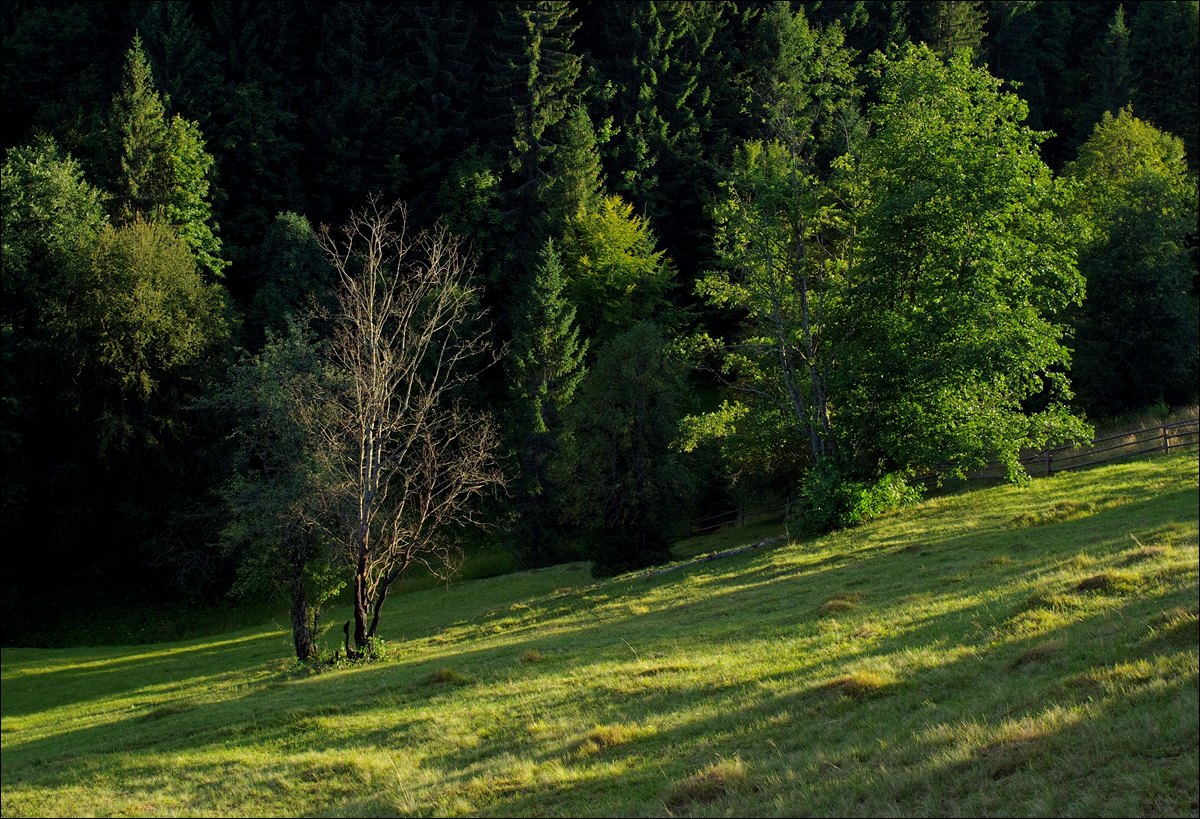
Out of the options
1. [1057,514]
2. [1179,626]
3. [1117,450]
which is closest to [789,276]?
[1117,450]

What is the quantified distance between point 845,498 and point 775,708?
2300 cm

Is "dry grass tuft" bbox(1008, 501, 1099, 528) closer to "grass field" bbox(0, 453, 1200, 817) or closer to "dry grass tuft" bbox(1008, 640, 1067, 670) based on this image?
"grass field" bbox(0, 453, 1200, 817)

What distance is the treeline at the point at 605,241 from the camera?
33938 mm

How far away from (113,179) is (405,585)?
31.7 metres

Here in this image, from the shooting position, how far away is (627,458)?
43.8 metres

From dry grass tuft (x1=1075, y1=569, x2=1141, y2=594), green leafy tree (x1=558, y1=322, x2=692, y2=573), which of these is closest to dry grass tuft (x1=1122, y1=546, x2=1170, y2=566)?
dry grass tuft (x1=1075, y1=569, x2=1141, y2=594)

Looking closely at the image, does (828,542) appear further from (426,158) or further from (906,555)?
(426,158)

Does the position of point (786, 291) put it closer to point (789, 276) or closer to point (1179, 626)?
point (789, 276)

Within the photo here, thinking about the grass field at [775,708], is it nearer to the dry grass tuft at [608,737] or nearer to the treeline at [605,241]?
the dry grass tuft at [608,737]

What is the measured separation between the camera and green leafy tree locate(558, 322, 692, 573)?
4319 cm

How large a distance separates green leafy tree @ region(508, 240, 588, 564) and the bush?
20.9 metres

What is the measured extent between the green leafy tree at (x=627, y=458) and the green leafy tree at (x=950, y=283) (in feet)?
33.9

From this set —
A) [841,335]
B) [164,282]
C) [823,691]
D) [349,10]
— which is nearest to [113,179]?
[164,282]

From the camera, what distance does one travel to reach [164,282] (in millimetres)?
50812
